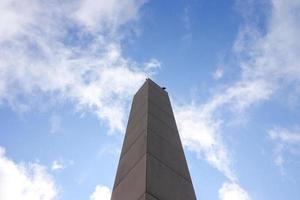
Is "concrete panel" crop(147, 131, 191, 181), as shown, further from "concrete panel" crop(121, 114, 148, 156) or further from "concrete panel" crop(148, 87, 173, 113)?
"concrete panel" crop(148, 87, 173, 113)

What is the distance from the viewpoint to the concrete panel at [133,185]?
5.14 metres

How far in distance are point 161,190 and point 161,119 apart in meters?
2.56

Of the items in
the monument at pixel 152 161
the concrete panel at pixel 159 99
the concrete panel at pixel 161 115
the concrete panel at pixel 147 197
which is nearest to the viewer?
the concrete panel at pixel 147 197

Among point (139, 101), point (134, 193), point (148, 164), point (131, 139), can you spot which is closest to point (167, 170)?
point (148, 164)

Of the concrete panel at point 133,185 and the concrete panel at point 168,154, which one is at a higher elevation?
the concrete panel at point 168,154

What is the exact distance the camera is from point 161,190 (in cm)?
520

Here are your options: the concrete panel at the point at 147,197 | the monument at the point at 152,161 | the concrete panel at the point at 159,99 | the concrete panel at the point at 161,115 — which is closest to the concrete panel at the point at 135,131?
the monument at the point at 152,161

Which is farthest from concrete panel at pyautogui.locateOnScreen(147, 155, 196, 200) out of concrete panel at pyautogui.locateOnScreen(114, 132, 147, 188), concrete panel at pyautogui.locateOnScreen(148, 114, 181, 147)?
concrete panel at pyautogui.locateOnScreen(148, 114, 181, 147)

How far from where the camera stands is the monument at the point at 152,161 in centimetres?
526

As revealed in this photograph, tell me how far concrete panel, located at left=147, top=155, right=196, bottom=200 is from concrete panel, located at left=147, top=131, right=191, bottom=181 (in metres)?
0.15

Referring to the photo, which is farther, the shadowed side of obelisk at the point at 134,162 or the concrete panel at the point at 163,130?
the concrete panel at the point at 163,130

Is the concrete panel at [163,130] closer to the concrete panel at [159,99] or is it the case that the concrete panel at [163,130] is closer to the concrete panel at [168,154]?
the concrete panel at [168,154]

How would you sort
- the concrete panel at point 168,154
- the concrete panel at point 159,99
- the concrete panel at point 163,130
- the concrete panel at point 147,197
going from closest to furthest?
the concrete panel at point 147,197 < the concrete panel at point 168,154 < the concrete panel at point 163,130 < the concrete panel at point 159,99

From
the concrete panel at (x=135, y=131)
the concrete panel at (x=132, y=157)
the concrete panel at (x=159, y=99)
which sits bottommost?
the concrete panel at (x=132, y=157)
